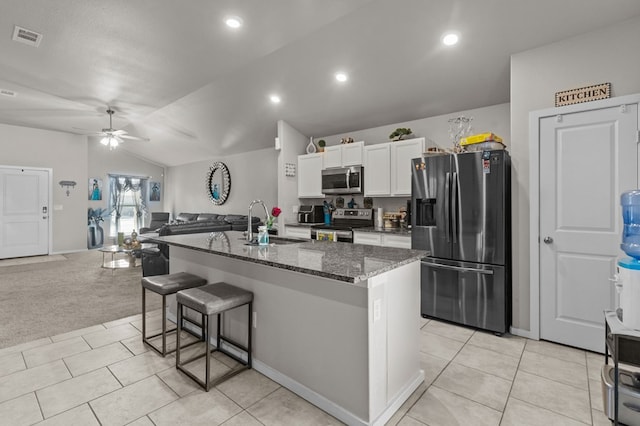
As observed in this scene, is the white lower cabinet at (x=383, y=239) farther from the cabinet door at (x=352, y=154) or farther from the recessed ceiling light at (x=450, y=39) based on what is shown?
the recessed ceiling light at (x=450, y=39)

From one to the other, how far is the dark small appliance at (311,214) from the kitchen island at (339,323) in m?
2.69

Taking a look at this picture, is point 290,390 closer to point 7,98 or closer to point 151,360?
point 151,360

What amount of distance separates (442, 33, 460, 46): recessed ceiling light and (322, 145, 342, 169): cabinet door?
214cm

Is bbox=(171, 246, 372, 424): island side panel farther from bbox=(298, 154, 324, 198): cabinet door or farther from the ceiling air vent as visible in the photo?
the ceiling air vent

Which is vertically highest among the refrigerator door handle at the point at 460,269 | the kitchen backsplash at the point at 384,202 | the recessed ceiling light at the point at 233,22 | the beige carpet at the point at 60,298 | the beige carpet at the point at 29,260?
the recessed ceiling light at the point at 233,22

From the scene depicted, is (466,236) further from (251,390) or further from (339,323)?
(251,390)

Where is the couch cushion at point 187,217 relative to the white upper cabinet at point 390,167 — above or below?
below

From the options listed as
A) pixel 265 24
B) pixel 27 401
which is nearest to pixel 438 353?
pixel 27 401

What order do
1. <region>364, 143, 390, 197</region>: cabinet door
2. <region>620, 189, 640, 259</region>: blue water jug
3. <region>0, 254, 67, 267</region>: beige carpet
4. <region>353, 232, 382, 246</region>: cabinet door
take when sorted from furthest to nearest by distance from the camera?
<region>0, 254, 67, 267</region>: beige carpet < <region>364, 143, 390, 197</region>: cabinet door < <region>353, 232, 382, 246</region>: cabinet door < <region>620, 189, 640, 259</region>: blue water jug

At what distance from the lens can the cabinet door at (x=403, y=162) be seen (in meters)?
4.09

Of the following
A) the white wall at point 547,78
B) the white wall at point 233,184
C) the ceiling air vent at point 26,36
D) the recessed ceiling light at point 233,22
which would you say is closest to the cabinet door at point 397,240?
the white wall at point 547,78

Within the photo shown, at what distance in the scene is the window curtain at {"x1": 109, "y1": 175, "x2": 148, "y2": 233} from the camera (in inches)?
354

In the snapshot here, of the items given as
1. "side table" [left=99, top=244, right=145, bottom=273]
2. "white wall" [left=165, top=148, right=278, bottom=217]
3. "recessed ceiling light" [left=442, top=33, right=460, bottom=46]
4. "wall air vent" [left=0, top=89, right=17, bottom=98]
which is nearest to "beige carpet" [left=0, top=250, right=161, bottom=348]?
"side table" [left=99, top=244, right=145, bottom=273]

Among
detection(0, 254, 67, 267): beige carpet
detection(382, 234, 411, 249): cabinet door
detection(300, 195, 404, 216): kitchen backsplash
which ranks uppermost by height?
detection(300, 195, 404, 216): kitchen backsplash
